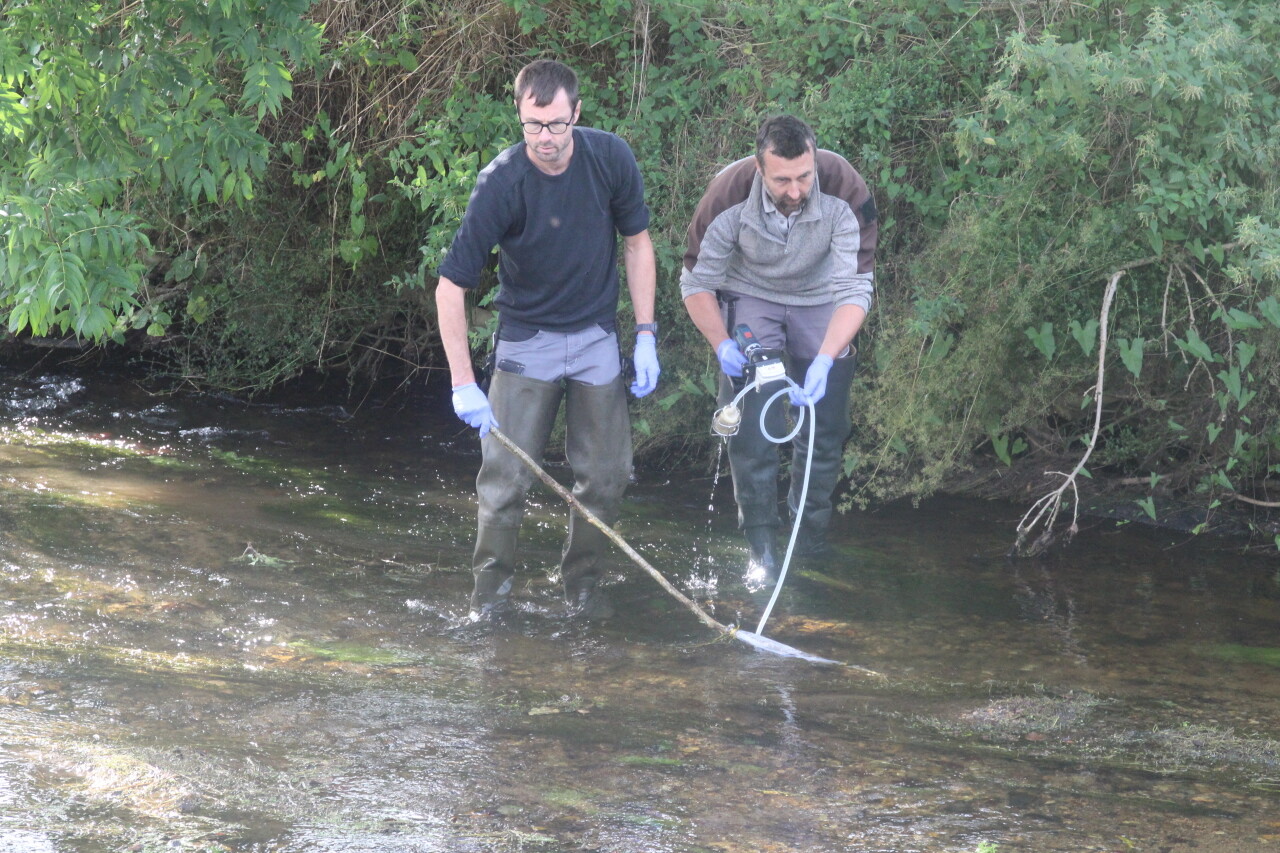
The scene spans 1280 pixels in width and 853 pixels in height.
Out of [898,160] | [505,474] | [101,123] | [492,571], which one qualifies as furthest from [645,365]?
[101,123]

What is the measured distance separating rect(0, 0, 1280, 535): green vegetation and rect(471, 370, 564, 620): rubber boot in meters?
1.65

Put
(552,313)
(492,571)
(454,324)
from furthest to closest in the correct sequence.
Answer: (492,571), (552,313), (454,324)

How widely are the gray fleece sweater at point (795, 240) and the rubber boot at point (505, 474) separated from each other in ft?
2.76

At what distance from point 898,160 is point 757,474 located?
75.1 inches

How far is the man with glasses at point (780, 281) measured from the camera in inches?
177

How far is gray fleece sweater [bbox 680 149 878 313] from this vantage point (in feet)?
14.9

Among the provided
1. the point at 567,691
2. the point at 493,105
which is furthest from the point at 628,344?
the point at 567,691

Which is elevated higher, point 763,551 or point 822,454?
point 822,454

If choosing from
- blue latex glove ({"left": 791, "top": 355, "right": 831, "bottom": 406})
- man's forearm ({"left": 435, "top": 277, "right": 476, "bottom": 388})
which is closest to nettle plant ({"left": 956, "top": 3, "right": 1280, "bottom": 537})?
blue latex glove ({"left": 791, "top": 355, "right": 831, "bottom": 406})

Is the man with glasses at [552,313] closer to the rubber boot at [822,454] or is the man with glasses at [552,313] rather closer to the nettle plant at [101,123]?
the rubber boot at [822,454]

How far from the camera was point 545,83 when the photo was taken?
373 cm

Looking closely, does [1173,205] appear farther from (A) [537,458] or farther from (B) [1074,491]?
(A) [537,458]

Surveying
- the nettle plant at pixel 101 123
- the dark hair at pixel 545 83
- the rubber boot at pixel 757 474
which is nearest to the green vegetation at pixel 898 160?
the nettle plant at pixel 101 123

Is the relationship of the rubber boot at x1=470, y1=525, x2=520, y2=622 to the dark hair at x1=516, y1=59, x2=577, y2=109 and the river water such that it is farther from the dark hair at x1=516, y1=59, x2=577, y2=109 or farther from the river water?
the dark hair at x1=516, y1=59, x2=577, y2=109
